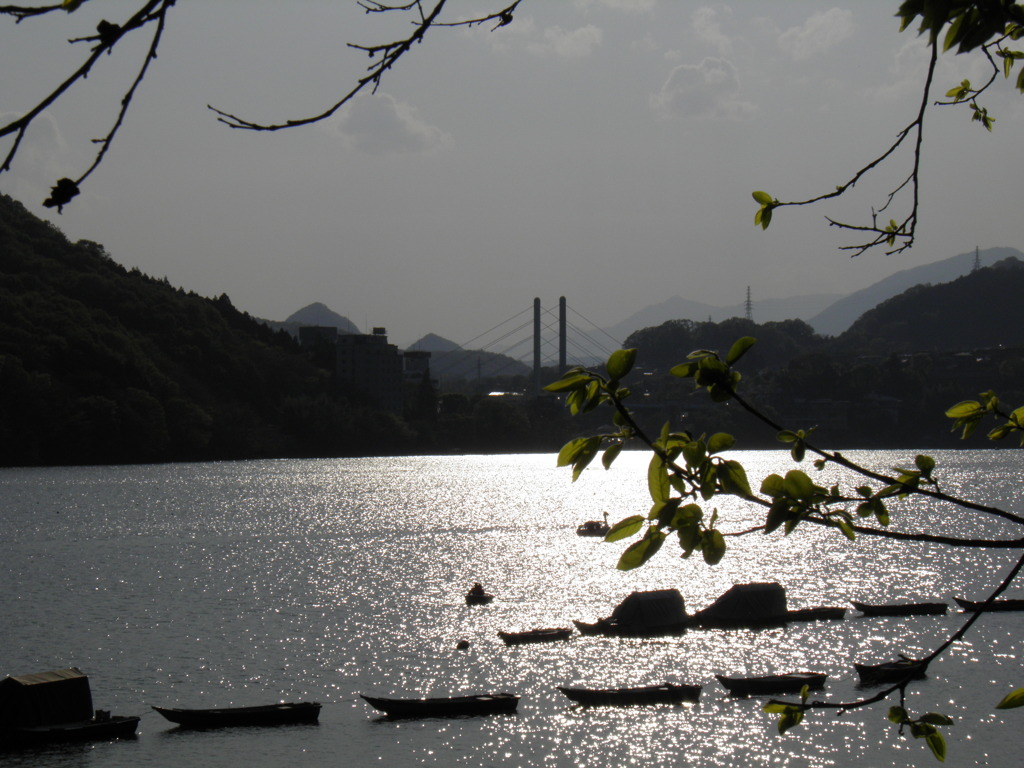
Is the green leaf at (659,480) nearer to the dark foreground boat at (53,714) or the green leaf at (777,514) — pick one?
the green leaf at (777,514)

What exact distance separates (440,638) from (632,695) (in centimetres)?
1251

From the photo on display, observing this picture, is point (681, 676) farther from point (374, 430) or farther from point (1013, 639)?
point (374, 430)

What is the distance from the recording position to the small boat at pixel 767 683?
32.4 m

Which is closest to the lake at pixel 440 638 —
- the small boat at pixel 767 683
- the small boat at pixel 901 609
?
the small boat at pixel 767 683

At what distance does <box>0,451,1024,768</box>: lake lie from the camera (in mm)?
28219

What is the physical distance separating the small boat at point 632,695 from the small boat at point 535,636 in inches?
351

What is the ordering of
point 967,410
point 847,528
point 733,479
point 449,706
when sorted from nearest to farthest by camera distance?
point 733,479 → point 847,528 → point 967,410 → point 449,706

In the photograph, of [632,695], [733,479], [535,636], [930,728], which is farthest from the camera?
[535,636]

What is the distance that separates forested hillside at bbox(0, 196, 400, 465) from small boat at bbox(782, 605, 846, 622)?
7839cm

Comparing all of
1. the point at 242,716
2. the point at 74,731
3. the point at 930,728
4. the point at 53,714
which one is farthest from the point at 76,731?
the point at 930,728

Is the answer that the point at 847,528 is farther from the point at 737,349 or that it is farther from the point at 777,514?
the point at 737,349

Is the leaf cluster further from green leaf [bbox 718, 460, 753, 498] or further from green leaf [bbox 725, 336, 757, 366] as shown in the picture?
green leaf [bbox 725, 336, 757, 366]

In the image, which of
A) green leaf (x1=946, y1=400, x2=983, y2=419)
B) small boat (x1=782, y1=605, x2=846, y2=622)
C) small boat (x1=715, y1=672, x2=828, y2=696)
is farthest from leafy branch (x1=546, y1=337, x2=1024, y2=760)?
small boat (x1=782, y1=605, x2=846, y2=622)

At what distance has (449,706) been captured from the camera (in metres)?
31.0
